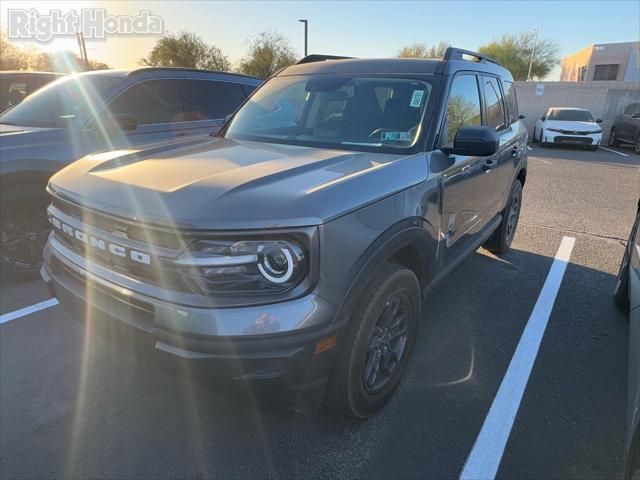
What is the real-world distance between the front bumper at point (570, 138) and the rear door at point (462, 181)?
14.3 m

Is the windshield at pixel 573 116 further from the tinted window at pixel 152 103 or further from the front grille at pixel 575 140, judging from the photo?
the tinted window at pixel 152 103

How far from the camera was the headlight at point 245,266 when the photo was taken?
67.2 inches

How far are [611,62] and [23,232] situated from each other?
5607 cm

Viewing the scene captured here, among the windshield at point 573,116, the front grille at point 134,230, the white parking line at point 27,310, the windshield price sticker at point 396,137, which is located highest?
the windshield price sticker at point 396,137

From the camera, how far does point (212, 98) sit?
533 centimetres

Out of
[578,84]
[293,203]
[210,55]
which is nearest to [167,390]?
[293,203]

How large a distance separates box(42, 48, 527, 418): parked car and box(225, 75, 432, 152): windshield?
1cm

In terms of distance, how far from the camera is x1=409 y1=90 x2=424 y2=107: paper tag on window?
2754mm

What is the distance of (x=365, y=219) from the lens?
6.46 ft

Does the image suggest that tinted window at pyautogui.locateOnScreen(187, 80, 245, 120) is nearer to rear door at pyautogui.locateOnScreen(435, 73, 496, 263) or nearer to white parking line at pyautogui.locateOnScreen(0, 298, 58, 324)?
white parking line at pyautogui.locateOnScreen(0, 298, 58, 324)

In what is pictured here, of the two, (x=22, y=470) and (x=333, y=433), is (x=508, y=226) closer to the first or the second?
(x=333, y=433)

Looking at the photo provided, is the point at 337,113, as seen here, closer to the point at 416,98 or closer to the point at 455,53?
the point at 416,98

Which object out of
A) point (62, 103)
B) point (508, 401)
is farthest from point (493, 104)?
point (62, 103)

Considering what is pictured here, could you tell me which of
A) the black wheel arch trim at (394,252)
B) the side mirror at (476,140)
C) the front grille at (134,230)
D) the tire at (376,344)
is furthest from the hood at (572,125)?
the front grille at (134,230)
